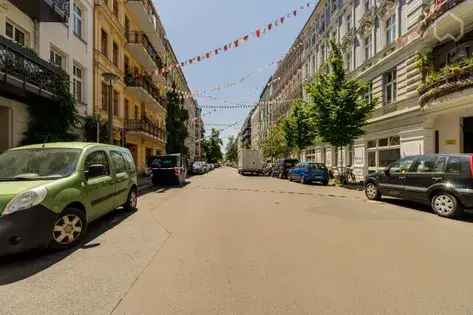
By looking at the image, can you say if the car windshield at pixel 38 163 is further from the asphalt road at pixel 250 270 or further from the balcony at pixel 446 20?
the balcony at pixel 446 20

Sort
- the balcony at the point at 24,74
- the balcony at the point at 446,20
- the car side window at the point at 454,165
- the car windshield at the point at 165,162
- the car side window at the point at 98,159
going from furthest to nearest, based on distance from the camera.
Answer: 1. the car windshield at the point at 165,162
2. the balcony at the point at 446,20
3. the balcony at the point at 24,74
4. the car side window at the point at 454,165
5. the car side window at the point at 98,159

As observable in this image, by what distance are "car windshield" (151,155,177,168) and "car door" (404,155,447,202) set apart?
1330 centimetres

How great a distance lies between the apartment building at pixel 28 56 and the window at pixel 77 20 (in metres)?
0.53

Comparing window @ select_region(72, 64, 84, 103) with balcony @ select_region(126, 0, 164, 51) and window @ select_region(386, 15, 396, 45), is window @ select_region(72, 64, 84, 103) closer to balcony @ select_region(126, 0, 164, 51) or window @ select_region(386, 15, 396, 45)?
balcony @ select_region(126, 0, 164, 51)

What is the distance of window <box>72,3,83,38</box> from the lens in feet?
55.2

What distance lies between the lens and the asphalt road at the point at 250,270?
323 centimetres

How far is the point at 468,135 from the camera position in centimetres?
1421

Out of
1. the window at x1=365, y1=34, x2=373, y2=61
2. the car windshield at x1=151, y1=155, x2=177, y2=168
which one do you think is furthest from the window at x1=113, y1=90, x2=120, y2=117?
the window at x1=365, y1=34, x2=373, y2=61

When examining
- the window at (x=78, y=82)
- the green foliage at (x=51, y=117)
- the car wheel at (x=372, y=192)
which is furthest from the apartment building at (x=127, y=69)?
the car wheel at (x=372, y=192)

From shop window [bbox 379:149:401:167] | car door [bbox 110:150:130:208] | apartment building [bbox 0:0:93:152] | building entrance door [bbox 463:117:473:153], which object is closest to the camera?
car door [bbox 110:150:130:208]

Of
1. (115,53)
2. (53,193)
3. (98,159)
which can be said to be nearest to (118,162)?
(98,159)

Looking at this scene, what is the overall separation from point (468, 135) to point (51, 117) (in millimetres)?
18737

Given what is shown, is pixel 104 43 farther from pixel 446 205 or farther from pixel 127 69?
pixel 446 205

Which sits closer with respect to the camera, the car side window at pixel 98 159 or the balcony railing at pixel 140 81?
the car side window at pixel 98 159
